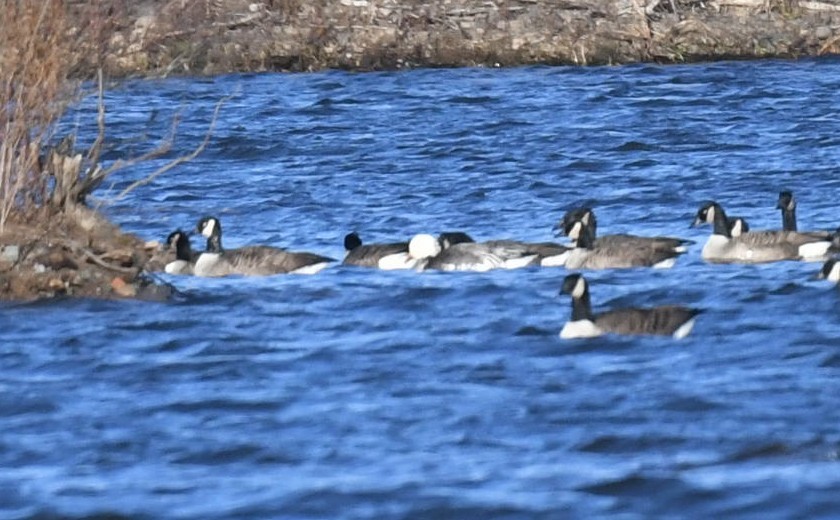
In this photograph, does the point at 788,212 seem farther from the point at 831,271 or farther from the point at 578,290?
the point at 578,290

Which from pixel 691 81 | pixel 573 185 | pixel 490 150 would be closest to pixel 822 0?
pixel 691 81

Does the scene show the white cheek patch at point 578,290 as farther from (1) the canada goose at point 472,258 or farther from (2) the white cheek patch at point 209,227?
(2) the white cheek patch at point 209,227

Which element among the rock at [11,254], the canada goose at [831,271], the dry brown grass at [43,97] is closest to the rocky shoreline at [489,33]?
the dry brown grass at [43,97]

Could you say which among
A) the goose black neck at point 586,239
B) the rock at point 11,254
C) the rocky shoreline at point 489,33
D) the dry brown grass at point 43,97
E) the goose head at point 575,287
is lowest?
the rocky shoreline at point 489,33

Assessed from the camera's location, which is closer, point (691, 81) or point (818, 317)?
point (818, 317)

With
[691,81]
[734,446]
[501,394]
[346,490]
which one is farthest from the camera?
[691,81]

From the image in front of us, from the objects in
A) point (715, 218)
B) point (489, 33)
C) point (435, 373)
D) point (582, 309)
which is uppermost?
point (582, 309)

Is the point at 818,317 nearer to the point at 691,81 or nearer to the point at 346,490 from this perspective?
the point at 346,490

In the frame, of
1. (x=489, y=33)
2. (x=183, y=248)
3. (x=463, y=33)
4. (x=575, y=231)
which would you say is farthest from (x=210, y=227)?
(x=489, y=33)

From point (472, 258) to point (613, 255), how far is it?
132 centimetres

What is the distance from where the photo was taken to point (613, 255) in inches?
730

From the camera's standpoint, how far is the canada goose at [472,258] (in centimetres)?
1852

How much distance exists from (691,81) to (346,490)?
25.7 metres

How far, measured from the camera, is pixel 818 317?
15570 millimetres
